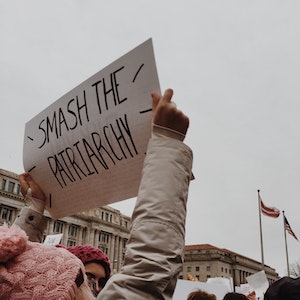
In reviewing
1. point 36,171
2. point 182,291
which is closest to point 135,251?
point 36,171

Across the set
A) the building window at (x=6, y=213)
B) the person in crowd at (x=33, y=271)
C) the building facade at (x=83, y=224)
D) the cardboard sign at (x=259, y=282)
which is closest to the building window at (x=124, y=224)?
the building facade at (x=83, y=224)

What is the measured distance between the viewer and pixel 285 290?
7.20 feet

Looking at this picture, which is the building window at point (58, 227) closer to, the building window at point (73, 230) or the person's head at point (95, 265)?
the building window at point (73, 230)

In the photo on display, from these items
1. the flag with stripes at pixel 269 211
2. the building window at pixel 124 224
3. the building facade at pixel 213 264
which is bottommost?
the flag with stripes at pixel 269 211

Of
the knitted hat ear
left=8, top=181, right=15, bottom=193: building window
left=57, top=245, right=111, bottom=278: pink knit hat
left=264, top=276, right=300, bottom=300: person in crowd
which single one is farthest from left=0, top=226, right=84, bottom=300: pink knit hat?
left=8, top=181, right=15, bottom=193: building window

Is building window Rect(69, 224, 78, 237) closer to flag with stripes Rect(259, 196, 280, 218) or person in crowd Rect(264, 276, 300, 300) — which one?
flag with stripes Rect(259, 196, 280, 218)

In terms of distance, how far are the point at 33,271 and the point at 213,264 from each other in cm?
8398

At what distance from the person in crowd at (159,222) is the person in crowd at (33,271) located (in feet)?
0.66

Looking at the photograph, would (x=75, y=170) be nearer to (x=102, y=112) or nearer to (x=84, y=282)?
(x=102, y=112)

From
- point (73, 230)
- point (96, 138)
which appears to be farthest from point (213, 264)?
point (96, 138)

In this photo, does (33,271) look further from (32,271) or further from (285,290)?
(285,290)

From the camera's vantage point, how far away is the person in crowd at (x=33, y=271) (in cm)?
122

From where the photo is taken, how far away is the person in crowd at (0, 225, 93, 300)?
1225 millimetres

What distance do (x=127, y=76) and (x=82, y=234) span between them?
58221mm
